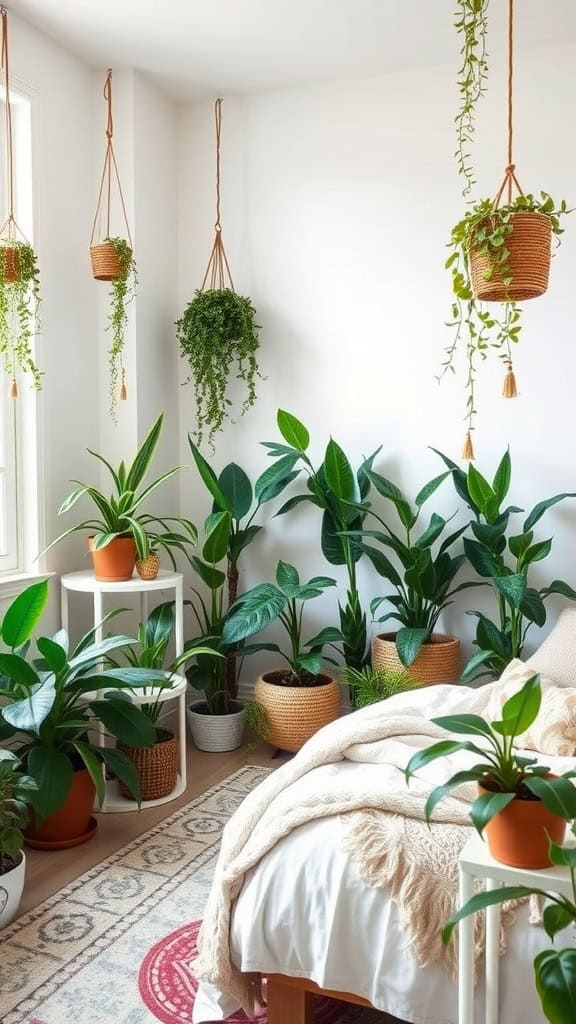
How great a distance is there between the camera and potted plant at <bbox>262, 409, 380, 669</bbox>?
155 inches

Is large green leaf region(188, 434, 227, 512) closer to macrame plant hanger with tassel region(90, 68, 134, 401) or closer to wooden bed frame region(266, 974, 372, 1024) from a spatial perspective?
macrame plant hanger with tassel region(90, 68, 134, 401)

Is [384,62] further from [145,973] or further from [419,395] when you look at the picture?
[145,973]

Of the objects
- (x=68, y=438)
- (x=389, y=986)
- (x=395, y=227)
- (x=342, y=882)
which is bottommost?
(x=389, y=986)

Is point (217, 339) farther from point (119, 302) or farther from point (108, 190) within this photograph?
point (108, 190)

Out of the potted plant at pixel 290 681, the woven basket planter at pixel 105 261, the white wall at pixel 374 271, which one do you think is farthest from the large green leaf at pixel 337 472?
the woven basket planter at pixel 105 261

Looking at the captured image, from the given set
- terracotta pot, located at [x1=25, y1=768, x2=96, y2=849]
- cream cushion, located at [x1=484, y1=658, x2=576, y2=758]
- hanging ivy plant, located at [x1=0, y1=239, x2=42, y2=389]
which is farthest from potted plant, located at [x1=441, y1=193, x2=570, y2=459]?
terracotta pot, located at [x1=25, y1=768, x2=96, y2=849]

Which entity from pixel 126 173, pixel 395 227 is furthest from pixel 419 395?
pixel 126 173

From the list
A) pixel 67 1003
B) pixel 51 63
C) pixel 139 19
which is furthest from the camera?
pixel 51 63

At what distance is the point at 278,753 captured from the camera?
400 cm

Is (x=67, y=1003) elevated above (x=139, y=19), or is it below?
below

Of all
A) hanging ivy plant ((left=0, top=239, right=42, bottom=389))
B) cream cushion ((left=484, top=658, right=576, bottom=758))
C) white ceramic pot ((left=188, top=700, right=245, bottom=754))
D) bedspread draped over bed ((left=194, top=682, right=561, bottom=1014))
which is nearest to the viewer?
bedspread draped over bed ((left=194, top=682, right=561, bottom=1014))

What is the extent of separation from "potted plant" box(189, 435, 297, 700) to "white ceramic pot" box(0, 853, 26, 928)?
5.63ft

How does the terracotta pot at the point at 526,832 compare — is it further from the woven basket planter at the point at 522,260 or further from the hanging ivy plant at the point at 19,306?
the hanging ivy plant at the point at 19,306

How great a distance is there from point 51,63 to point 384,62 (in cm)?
141
